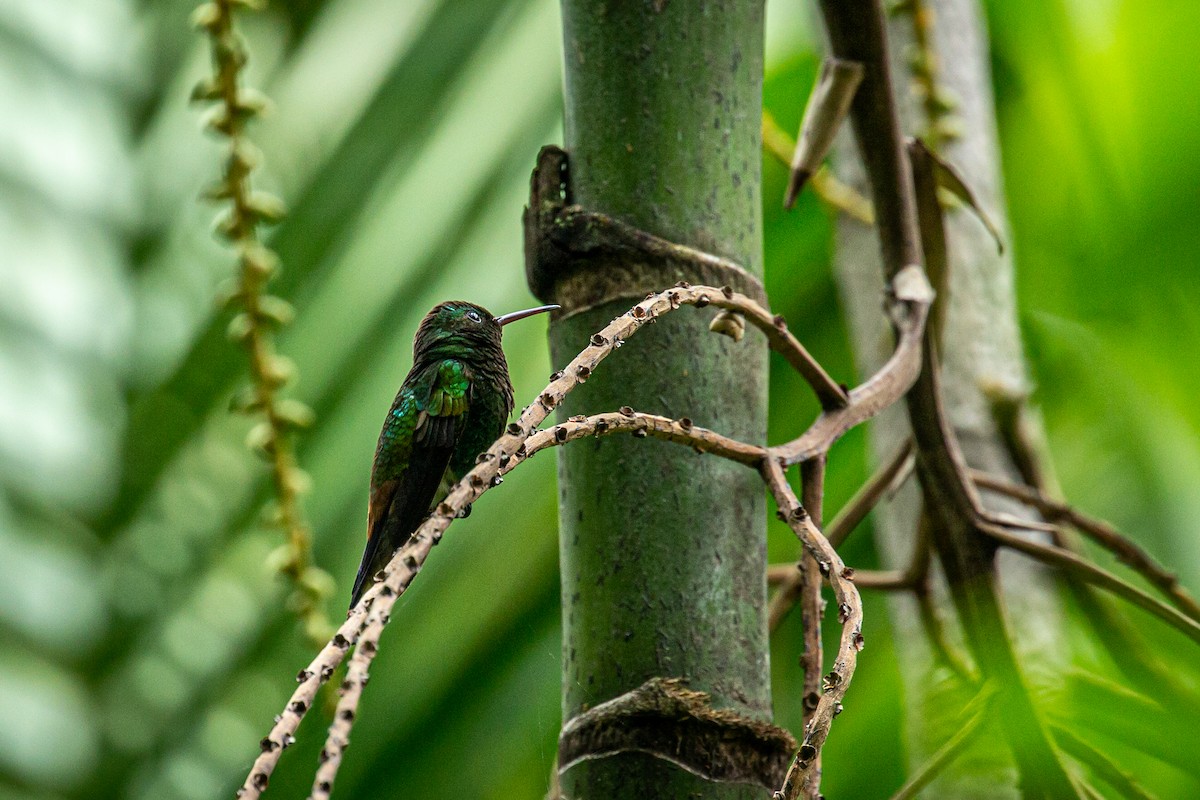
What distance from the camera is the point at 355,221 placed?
1.41 meters

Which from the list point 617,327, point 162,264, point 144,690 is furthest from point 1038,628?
point 162,264

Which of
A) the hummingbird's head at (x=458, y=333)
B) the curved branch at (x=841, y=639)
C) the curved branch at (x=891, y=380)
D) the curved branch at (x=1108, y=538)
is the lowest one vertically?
the curved branch at (x=1108, y=538)

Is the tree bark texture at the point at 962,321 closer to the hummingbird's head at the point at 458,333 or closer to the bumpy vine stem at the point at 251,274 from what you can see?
the hummingbird's head at the point at 458,333

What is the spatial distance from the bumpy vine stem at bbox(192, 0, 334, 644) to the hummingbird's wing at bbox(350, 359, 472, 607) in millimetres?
45

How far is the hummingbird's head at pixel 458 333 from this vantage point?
0.94 m

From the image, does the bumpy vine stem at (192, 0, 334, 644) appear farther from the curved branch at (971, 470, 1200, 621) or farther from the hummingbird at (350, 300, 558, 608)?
the curved branch at (971, 470, 1200, 621)

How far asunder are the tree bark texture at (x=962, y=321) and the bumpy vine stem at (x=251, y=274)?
1.65ft

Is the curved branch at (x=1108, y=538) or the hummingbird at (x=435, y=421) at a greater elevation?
the hummingbird at (x=435, y=421)

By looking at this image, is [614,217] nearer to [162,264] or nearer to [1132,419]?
[1132,419]

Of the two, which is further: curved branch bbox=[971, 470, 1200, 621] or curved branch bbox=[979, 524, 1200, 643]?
curved branch bbox=[971, 470, 1200, 621]

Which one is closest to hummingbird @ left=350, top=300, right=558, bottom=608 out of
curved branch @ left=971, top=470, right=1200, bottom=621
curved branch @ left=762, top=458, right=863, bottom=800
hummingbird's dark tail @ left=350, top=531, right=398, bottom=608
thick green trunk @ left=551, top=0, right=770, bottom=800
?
hummingbird's dark tail @ left=350, top=531, right=398, bottom=608

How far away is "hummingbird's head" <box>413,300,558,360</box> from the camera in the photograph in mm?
944

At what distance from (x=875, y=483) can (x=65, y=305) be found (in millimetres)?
970

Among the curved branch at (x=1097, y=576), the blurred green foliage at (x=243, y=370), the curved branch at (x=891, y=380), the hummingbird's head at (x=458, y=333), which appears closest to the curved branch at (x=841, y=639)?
the curved branch at (x=891, y=380)
